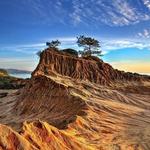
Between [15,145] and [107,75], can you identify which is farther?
[107,75]

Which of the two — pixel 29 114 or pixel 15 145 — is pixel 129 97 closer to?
pixel 29 114

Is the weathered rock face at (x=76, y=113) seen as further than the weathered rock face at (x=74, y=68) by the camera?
No

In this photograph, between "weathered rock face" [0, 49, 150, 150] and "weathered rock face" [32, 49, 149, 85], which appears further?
"weathered rock face" [32, 49, 149, 85]

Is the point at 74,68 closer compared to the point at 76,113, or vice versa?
the point at 76,113

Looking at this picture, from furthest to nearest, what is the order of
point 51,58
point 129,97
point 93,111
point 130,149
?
point 51,58 < point 129,97 < point 93,111 < point 130,149

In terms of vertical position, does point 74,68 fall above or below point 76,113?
above

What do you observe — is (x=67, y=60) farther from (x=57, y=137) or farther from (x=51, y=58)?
(x=57, y=137)

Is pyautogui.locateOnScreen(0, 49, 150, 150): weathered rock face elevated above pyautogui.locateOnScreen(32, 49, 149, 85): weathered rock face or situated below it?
below

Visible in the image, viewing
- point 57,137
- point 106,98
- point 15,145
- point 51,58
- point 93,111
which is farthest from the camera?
point 51,58

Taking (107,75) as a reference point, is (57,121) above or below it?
below

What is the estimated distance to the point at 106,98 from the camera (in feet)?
112

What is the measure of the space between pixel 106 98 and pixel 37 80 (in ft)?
20.2

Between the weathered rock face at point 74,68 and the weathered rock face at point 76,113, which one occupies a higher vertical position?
the weathered rock face at point 74,68

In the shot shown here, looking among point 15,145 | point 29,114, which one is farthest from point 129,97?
point 15,145
